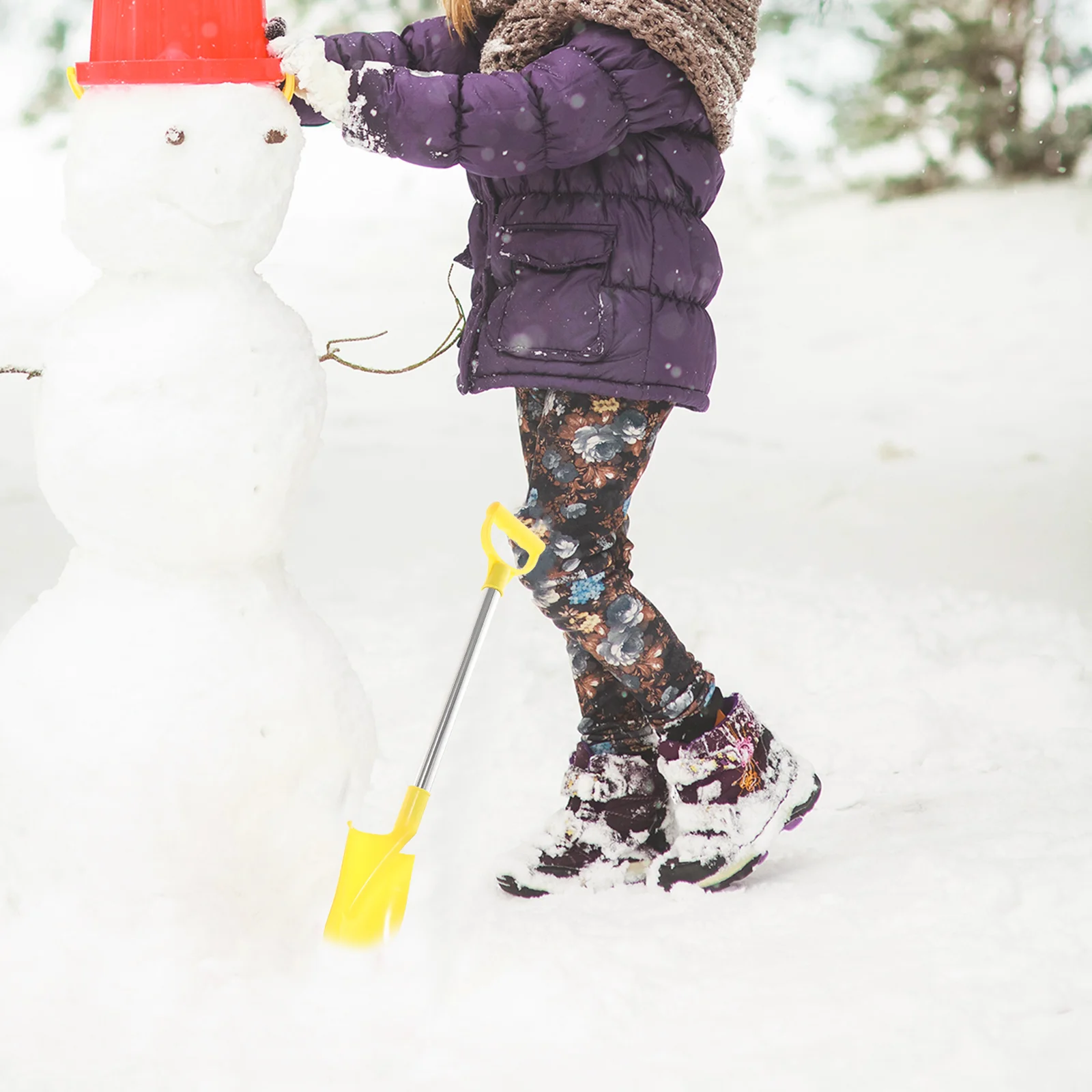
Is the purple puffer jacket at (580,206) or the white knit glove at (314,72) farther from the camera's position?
the purple puffer jacket at (580,206)

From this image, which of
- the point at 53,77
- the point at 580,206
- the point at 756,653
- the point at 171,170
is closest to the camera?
the point at 171,170

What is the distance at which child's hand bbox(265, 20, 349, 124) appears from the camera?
4.06 ft

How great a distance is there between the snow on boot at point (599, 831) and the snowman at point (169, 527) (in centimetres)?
45

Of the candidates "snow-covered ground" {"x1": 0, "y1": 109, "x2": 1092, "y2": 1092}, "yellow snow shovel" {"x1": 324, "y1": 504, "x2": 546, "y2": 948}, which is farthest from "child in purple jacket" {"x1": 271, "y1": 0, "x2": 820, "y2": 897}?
"yellow snow shovel" {"x1": 324, "y1": 504, "x2": 546, "y2": 948}

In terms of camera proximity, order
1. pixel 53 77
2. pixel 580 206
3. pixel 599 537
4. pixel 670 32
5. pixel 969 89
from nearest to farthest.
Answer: pixel 670 32, pixel 580 206, pixel 599 537, pixel 53 77, pixel 969 89

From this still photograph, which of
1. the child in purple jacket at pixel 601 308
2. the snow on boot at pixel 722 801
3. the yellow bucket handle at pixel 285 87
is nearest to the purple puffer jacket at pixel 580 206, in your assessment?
the child in purple jacket at pixel 601 308

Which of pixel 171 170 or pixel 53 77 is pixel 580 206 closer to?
pixel 171 170

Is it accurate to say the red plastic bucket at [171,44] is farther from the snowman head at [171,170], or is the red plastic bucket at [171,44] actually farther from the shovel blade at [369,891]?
the shovel blade at [369,891]

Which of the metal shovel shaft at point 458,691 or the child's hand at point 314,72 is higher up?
the child's hand at point 314,72

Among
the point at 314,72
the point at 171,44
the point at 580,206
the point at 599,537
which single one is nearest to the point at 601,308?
the point at 580,206

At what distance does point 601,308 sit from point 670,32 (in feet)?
0.97

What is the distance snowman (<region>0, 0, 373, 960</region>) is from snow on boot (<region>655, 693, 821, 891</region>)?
523 millimetres

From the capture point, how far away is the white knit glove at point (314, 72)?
1.24 meters

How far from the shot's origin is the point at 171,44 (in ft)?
3.98
